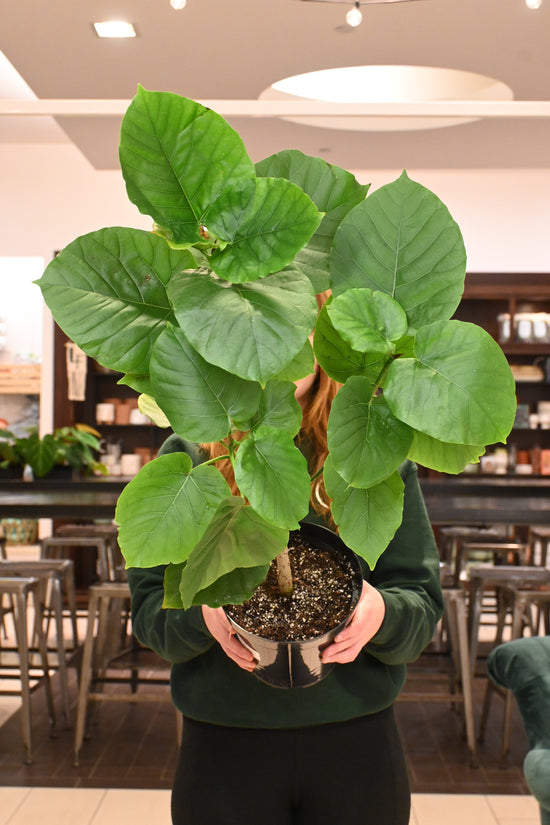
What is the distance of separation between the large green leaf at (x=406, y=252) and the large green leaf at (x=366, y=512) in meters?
0.11

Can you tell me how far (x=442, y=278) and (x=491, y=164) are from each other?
21.3ft

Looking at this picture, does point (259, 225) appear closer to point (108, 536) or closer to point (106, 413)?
point (108, 536)

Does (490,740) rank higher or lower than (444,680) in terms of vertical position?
lower

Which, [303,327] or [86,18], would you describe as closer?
[303,327]

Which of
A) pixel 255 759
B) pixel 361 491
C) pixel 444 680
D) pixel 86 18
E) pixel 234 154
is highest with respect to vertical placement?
pixel 86 18

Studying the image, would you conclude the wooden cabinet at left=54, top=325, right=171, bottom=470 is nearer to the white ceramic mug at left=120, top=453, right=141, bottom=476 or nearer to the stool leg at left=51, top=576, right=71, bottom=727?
the white ceramic mug at left=120, top=453, right=141, bottom=476

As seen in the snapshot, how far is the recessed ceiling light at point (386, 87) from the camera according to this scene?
540 centimetres

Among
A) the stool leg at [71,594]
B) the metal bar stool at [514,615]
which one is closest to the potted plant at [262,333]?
the metal bar stool at [514,615]

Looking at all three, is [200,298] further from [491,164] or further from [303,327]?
[491,164]

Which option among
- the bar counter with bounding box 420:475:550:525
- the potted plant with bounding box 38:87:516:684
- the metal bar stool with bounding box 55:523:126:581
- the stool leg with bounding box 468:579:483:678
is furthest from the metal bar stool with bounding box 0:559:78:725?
the potted plant with bounding box 38:87:516:684

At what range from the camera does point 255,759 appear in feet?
4.05

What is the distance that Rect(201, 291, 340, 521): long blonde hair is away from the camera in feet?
3.70

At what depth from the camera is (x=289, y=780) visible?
123 centimetres

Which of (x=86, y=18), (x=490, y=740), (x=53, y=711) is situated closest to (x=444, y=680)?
(x=490, y=740)
